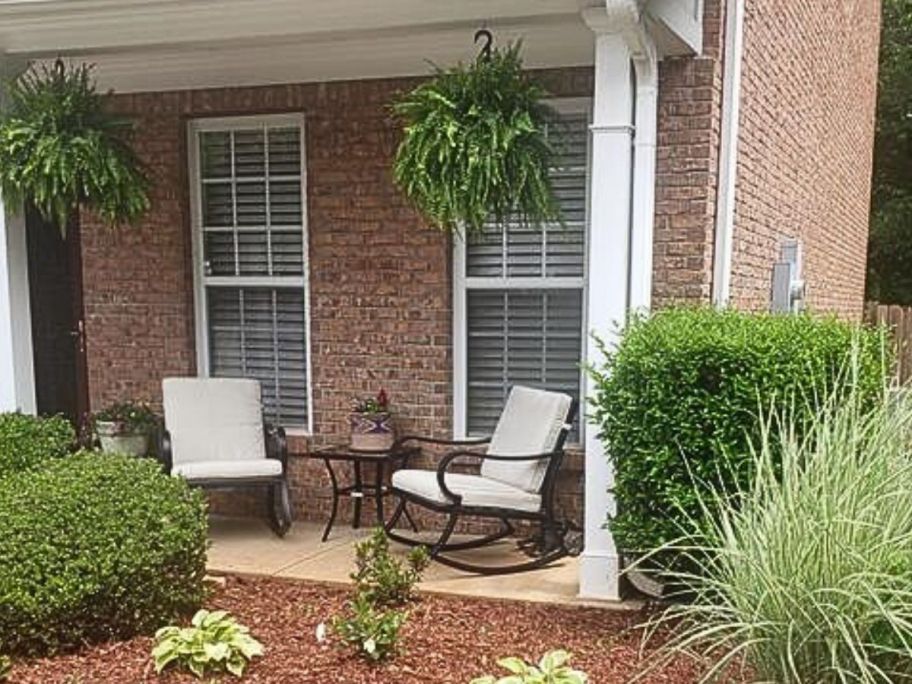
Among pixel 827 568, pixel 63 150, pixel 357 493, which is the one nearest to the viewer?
pixel 827 568

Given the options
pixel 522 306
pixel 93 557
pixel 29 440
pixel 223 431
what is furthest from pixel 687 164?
pixel 29 440

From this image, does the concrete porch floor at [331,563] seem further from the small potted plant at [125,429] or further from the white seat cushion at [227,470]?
the small potted plant at [125,429]

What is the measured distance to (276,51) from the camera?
502 centimetres

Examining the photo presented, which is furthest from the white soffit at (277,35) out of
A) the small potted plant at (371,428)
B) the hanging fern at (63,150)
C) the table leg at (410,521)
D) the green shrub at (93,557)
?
the table leg at (410,521)

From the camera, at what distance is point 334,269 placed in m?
5.54

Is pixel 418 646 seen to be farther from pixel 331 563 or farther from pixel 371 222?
pixel 371 222

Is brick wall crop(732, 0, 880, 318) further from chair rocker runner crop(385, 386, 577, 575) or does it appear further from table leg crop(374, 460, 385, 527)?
table leg crop(374, 460, 385, 527)

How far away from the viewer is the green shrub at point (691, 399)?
3506 mm

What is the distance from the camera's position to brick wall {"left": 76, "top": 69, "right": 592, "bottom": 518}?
17.6 ft

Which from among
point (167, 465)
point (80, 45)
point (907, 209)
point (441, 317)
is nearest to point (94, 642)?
point (167, 465)

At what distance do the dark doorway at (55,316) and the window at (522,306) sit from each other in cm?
280

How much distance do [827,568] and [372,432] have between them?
309 cm

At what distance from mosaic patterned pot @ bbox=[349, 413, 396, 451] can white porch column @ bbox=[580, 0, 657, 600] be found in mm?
1631

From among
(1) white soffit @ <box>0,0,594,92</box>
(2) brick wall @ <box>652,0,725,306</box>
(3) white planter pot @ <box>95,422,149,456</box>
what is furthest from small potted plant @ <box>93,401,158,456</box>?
(2) brick wall @ <box>652,0,725,306</box>
